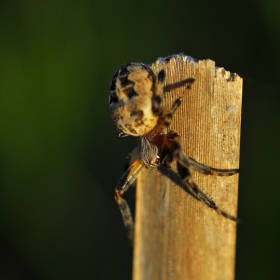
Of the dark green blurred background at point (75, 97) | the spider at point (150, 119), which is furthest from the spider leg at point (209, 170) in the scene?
the dark green blurred background at point (75, 97)

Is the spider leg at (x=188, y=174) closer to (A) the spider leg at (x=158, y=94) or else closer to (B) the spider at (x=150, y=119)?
(B) the spider at (x=150, y=119)

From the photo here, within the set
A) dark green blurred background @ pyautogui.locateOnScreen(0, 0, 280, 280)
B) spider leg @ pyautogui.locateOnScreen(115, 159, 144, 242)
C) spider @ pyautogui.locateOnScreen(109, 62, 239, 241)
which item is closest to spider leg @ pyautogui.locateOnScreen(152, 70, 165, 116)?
spider @ pyautogui.locateOnScreen(109, 62, 239, 241)

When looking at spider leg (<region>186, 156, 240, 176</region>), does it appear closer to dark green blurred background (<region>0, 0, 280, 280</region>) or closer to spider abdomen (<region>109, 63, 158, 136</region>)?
spider abdomen (<region>109, 63, 158, 136</region>)

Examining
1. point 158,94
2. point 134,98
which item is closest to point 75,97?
point 134,98

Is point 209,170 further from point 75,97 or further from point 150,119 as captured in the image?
point 75,97

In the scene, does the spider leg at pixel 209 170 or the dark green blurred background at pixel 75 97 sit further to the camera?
the dark green blurred background at pixel 75 97
